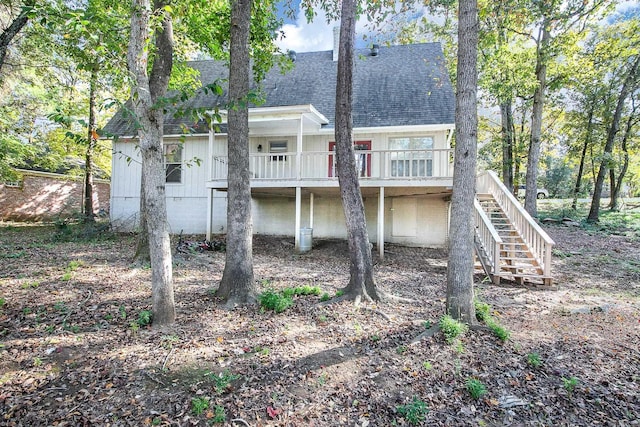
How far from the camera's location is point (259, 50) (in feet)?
25.2

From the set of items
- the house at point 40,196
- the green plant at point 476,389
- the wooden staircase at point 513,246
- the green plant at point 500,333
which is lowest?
the green plant at point 476,389

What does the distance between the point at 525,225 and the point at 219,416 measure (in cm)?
810

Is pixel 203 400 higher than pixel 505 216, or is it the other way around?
pixel 505 216

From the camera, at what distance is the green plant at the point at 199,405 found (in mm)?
2645

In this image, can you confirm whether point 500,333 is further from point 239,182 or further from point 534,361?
point 239,182

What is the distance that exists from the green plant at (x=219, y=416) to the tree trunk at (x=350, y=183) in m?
2.79

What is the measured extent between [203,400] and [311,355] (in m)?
1.18

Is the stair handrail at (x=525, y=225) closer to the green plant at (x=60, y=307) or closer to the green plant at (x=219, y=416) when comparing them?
the green plant at (x=219, y=416)

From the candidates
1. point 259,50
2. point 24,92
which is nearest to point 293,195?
point 259,50

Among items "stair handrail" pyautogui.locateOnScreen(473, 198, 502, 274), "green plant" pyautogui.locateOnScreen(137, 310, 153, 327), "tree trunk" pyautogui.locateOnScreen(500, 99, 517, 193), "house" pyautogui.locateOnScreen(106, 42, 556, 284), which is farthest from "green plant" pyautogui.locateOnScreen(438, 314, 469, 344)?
"tree trunk" pyautogui.locateOnScreen(500, 99, 517, 193)

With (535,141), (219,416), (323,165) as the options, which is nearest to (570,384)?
(219,416)

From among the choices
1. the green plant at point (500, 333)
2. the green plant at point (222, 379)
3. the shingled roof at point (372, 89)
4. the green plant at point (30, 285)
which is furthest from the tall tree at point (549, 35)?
the green plant at point (30, 285)

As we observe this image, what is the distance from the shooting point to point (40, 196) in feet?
61.4

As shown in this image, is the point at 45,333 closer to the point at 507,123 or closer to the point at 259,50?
the point at 259,50
